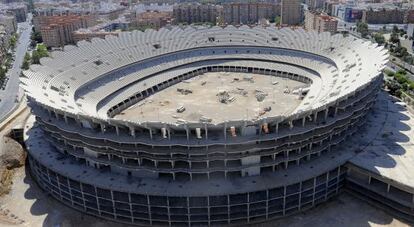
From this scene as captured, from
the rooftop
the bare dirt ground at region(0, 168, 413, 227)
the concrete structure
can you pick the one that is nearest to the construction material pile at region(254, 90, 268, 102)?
the rooftop

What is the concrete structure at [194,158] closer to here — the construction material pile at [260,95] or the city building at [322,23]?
the construction material pile at [260,95]

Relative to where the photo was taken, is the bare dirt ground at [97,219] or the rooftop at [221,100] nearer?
the bare dirt ground at [97,219]

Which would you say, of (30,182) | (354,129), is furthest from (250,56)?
(30,182)

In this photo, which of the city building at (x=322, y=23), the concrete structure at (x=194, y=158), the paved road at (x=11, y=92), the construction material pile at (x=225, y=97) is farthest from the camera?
the city building at (x=322, y=23)

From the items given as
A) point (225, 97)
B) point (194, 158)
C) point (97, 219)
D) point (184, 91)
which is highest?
point (194, 158)

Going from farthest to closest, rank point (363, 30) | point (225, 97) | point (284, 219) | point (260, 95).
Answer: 1. point (363, 30)
2. point (225, 97)
3. point (260, 95)
4. point (284, 219)

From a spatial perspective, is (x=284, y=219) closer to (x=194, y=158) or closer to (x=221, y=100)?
(x=194, y=158)

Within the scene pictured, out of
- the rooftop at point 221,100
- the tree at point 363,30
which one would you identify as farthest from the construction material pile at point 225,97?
the tree at point 363,30

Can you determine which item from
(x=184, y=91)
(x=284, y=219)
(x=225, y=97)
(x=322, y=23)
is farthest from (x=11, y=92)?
(x=322, y=23)

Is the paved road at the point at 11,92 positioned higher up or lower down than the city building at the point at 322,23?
lower down

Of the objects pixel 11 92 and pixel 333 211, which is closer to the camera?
pixel 333 211

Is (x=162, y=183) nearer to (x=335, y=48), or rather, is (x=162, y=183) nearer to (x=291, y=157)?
(x=291, y=157)

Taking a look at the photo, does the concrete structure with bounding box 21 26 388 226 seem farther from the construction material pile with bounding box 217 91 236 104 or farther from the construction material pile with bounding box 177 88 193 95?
the construction material pile with bounding box 177 88 193 95
